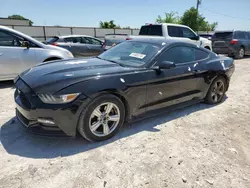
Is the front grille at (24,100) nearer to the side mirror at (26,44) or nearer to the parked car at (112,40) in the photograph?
the side mirror at (26,44)

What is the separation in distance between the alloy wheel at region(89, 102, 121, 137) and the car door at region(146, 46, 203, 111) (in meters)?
0.62

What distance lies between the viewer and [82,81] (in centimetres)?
260

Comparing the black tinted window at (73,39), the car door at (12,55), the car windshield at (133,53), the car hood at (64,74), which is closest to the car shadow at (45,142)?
the car hood at (64,74)

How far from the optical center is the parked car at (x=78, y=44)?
9242 mm

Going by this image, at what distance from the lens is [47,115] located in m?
2.48

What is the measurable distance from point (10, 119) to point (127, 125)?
2.00 m

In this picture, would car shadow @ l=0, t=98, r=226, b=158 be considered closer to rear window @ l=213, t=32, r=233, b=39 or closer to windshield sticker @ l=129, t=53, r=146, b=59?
windshield sticker @ l=129, t=53, r=146, b=59

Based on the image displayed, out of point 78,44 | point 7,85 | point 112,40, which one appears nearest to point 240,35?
point 112,40

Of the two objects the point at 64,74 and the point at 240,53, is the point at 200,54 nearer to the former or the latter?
the point at 64,74

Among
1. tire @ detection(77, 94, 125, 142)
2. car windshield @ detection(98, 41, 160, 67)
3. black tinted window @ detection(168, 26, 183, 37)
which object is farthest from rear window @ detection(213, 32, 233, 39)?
tire @ detection(77, 94, 125, 142)

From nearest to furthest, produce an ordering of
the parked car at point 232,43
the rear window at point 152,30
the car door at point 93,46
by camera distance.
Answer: the rear window at point 152,30, the car door at point 93,46, the parked car at point 232,43

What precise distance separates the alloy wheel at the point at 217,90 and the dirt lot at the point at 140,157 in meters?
0.86

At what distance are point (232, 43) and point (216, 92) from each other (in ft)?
27.4

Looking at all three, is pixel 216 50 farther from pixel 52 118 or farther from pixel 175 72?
pixel 52 118
